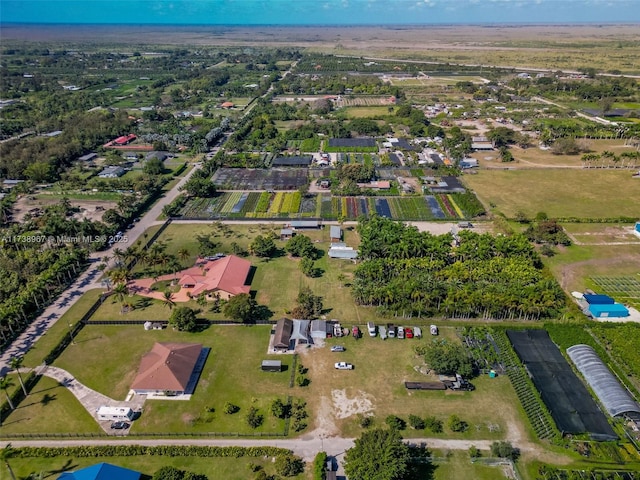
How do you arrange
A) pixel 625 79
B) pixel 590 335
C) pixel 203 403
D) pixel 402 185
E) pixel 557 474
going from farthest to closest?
pixel 625 79, pixel 402 185, pixel 590 335, pixel 203 403, pixel 557 474

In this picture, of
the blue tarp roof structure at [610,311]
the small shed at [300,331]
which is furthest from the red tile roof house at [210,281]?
the blue tarp roof structure at [610,311]

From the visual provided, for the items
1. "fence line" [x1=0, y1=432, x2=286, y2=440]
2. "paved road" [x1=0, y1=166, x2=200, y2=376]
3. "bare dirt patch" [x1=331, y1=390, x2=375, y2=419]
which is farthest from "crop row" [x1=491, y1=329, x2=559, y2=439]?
"paved road" [x1=0, y1=166, x2=200, y2=376]

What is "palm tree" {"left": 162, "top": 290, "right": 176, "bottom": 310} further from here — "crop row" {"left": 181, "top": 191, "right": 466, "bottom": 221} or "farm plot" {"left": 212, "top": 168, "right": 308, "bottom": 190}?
"farm plot" {"left": 212, "top": 168, "right": 308, "bottom": 190}

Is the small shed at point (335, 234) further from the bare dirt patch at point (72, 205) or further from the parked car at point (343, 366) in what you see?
the bare dirt patch at point (72, 205)

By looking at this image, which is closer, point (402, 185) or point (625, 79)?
point (402, 185)

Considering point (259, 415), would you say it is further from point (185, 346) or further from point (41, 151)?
point (41, 151)

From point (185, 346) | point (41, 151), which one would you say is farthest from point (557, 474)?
point (41, 151)
